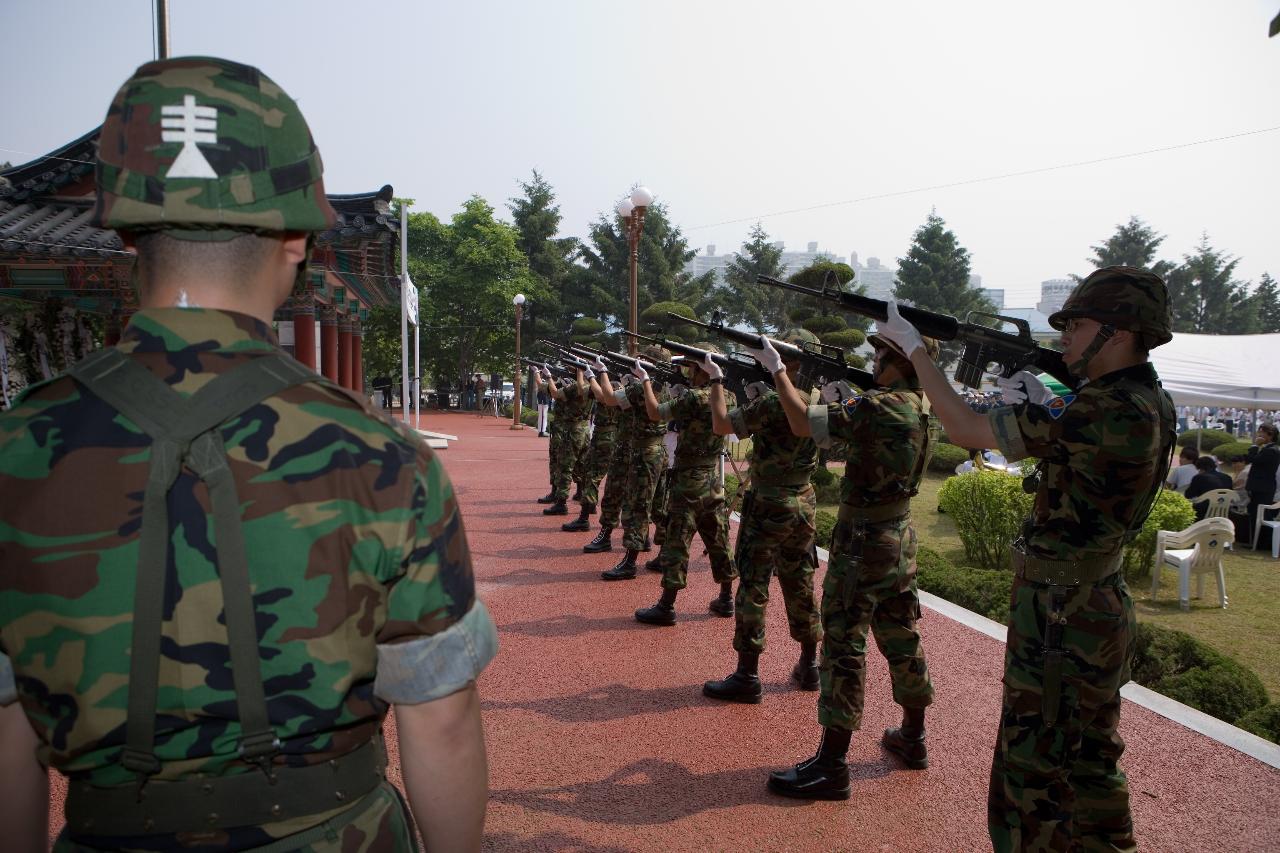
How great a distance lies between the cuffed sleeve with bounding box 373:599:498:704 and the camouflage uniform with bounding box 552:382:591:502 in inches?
408

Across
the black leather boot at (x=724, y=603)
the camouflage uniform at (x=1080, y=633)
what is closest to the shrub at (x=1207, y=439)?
the black leather boot at (x=724, y=603)

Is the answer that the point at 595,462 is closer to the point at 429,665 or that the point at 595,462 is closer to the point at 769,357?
the point at 769,357

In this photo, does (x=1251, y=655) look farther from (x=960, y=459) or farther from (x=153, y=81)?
(x=960, y=459)

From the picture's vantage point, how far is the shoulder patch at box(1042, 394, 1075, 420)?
9.70ft

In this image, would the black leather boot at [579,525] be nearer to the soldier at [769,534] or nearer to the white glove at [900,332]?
the soldier at [769,534]

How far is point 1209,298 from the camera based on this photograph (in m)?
57.2

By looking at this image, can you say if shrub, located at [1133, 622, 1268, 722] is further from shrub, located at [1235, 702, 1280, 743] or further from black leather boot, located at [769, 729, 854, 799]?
black leather boot, located at [769, 729, 854, 799]

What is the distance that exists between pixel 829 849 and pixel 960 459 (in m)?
17.9

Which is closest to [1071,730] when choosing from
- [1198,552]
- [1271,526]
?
[1198,552]

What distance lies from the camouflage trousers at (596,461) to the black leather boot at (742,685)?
19.2 feet

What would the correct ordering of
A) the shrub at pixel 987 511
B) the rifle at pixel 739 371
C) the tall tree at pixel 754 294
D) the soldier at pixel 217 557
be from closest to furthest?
the soldier at pixel 217 557, the rifle at pixel 739 371, the shrub at pixel 987 511, the tall tree at pixel 754 294

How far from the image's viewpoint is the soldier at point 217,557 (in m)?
1.22

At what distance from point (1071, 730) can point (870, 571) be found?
1.31 meters

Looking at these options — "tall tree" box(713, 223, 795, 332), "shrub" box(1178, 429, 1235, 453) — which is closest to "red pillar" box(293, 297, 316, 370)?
"shrub" box(1178, 429, 1235, 453)
